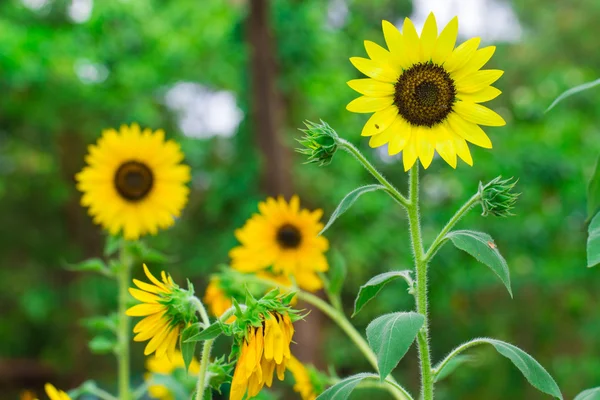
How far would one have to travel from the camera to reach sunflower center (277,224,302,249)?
1.10 metres

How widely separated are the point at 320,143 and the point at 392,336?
0.61 feet

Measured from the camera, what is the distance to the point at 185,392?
86 centimetres

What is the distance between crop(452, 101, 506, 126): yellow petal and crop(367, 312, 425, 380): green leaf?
184 mm

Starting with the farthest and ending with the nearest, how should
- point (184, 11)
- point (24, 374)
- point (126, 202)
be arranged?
1. point (24, 374)
2. point (184, 11)
3. point (126, 202)

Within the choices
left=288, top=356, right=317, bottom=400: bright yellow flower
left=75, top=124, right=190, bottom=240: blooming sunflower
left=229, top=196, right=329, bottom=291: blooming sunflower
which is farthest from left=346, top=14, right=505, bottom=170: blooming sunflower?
left=75, top=124, right=190, bottom=240: blooming sunflower

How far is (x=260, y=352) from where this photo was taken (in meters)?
0.55

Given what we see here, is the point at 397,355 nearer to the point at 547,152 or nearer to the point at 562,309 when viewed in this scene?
the point at 547,152

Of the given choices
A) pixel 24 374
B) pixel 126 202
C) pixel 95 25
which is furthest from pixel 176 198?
pixel 24 374

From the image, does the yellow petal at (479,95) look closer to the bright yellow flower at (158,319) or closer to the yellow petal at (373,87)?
the yellow petal at (373,87)

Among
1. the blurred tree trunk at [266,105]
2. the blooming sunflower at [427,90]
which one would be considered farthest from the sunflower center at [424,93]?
the blurred tree trunk at [266,105]

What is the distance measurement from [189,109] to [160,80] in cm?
165

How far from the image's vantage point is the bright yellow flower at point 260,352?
0.55 m

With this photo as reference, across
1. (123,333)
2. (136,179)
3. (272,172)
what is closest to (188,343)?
(123,333)

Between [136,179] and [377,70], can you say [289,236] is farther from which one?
[377,70]
